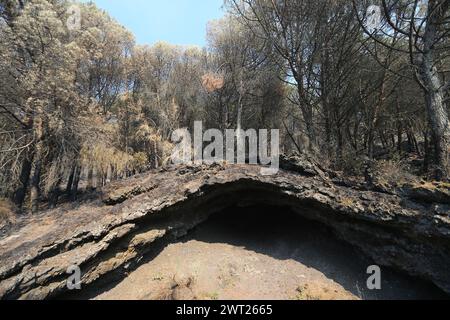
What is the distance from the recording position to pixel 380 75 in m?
11.2

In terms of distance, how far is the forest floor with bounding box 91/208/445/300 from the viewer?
612cm

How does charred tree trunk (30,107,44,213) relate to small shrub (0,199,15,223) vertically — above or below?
above

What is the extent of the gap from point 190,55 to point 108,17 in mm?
5521

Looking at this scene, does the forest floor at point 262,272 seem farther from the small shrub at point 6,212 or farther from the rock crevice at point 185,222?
the small shrub at point 6,212

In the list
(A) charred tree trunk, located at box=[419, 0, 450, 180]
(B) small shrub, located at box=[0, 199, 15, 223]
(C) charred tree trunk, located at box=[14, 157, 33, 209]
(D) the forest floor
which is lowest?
(D) the forest floor

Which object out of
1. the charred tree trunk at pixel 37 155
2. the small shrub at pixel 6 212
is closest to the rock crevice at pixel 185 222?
the small shrub at pixel 6 212

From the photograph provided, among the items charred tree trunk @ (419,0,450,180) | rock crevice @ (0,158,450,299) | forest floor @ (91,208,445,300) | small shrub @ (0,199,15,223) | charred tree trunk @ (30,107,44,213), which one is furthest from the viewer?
Result: charred tree trunk @ (30,107,44,213)

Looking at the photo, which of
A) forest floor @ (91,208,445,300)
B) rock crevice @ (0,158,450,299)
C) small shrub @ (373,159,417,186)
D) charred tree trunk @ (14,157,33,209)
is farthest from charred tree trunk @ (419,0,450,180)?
charred tree trunk @ (14,157,33,209)

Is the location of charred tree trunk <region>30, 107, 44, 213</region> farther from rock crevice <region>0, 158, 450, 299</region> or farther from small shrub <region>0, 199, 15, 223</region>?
rock crevice <region>0, 158, 450, 299</region>

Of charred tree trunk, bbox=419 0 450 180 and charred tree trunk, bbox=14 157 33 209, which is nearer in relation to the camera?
charred tree trunk, bbox=419 0 450 180

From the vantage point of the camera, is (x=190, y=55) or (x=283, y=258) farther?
(x=190, y=55)

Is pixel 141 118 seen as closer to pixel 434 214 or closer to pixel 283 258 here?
pixel 283 258

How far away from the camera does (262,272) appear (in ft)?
22.4

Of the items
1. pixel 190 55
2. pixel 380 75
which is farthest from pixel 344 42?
pixel 190 55
